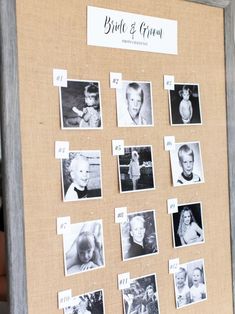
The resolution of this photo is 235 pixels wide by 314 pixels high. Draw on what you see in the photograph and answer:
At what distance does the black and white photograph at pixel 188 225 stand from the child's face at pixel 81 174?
0.84 ft

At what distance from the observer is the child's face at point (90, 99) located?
0.92 meters

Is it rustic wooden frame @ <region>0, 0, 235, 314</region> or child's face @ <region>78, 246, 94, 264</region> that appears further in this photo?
child's face @ <region>78, 246, 94, 264</region>

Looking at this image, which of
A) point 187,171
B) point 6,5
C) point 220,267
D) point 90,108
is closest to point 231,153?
point 187,171

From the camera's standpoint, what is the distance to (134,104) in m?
1.00

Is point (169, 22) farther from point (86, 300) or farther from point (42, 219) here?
point (86, 300)

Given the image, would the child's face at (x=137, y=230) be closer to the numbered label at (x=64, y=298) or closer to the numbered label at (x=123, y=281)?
the numbered label at (x=123, y=281)

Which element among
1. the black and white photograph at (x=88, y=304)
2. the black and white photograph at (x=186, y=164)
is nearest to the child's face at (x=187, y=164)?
the black and white photograph at (x=186, y=164)

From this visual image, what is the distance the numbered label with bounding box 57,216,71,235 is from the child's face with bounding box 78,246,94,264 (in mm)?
55

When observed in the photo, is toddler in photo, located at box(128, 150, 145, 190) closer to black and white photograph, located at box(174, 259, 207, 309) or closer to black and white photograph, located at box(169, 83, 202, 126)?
black and white photograph, located at box(169, 83, 202, 126)

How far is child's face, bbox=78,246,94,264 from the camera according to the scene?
91 centimetres

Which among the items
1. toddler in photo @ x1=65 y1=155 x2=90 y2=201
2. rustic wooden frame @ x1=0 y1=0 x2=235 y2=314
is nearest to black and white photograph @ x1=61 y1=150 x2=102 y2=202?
toddler in photo @ x1=65 y1=155 x2=90 y2=201

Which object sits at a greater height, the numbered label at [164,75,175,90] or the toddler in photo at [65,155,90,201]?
the numbered label at [164,75,175,90]

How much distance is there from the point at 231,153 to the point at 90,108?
45 centimetres

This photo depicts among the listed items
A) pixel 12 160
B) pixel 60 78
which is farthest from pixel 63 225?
pixel 60 78
